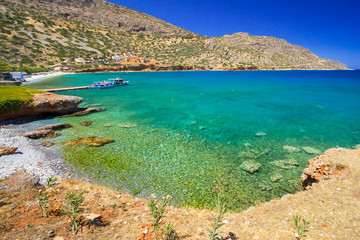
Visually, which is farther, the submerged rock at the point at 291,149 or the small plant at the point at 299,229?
the submerged rock at the point at 291,149

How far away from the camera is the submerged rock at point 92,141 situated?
1316 centimetres

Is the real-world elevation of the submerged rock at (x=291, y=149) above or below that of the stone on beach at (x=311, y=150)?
below

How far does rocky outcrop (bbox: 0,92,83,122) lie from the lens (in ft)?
56.2

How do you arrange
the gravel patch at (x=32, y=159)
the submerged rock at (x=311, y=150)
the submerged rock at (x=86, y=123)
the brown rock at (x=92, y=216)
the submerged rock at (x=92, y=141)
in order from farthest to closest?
the submerged rock at (x=86, y=123) < the submerged rock at (x=311, y=150) < the submerged rock at (x=92, y=141) < the gravel patch at (x=32, y=159) < the brown rock at (x=92, y=216)

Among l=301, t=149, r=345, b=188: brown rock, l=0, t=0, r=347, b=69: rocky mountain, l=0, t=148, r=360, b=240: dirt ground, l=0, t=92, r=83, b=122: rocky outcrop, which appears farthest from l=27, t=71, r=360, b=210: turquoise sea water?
l=0, t=0, r=347, b=69: rocky mountain

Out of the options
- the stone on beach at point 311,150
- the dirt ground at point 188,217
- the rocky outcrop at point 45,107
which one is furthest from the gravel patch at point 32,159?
the stone on beach at point 311,150

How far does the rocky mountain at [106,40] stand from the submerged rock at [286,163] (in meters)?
102

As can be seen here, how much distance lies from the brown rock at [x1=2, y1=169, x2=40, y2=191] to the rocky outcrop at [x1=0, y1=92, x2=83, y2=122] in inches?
493

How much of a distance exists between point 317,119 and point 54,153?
29.9 metres

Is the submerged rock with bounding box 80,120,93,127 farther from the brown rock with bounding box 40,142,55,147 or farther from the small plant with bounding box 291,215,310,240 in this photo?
the small plant with bounding box 291,215,310,240

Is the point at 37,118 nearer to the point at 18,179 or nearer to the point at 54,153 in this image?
the point at 54,153

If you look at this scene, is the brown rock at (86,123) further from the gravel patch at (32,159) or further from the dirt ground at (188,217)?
the dirt ground at (188,217)

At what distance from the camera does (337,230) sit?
4.67 meters

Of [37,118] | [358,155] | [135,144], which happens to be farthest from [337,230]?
[37,118]
